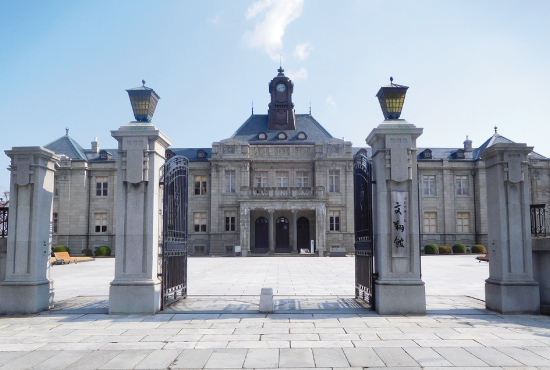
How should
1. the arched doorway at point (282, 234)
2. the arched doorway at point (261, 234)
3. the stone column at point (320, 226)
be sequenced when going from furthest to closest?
the arched doorway at point (282, 234)
the arched doorway at point (261, 234)
the stone column at point (320, 226)

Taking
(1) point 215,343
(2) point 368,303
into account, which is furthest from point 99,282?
(1) point 215,343

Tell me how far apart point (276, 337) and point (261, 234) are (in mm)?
37842

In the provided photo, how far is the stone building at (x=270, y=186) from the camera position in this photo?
45.1 metres

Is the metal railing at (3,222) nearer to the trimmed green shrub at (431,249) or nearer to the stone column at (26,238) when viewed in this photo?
the stone column at (26,238)

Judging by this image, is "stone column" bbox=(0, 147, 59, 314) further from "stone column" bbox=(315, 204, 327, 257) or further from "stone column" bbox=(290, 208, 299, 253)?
"stone column" bbox=(315, 204, 327, 257)

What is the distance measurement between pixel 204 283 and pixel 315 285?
3874mm

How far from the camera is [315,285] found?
15812 mm

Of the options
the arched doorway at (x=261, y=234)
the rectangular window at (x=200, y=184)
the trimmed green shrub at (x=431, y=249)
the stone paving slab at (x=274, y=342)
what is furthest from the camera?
the rectangular window at (x=200, y=184)

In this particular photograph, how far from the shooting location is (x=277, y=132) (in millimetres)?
48969

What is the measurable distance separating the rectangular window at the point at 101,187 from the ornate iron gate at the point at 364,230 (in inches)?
1519

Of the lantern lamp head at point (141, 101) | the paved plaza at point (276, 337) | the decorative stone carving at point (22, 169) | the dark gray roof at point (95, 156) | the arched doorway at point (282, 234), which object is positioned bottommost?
the paved plaza at point (276, 337)

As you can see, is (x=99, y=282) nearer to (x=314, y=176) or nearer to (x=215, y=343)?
(x=215, y=343)

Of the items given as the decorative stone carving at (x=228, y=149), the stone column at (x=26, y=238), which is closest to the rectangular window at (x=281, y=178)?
the decorative stone carving at (x=228, y=149)

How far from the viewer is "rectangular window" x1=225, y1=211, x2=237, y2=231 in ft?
149
